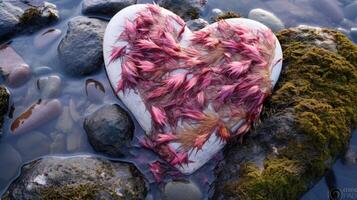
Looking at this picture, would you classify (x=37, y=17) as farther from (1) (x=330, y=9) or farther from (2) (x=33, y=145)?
(1) (x=330, y=9)

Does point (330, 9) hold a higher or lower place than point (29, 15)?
higher

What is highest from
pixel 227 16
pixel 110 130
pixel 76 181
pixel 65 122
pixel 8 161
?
pixel 227 16

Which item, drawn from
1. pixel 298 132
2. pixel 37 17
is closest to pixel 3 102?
pixel 37 17

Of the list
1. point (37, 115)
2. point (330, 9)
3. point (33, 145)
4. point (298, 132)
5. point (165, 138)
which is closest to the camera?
point (298, 132)

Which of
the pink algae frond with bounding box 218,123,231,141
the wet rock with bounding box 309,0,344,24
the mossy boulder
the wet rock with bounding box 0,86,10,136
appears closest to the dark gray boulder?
the wet rock with bounding box 0,86,10,136

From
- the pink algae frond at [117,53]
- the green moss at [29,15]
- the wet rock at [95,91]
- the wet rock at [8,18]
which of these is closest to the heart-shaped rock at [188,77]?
the pink algae frond at [117,53]

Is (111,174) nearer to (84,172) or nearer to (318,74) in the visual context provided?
(84,172)

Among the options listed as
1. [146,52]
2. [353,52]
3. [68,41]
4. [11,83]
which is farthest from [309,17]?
[11,83]
